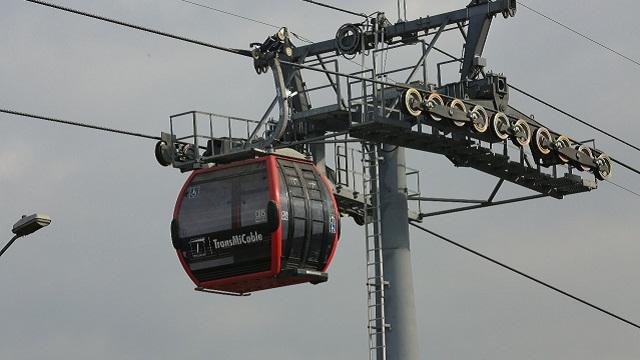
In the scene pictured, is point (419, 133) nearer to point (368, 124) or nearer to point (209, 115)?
point (368, 124)

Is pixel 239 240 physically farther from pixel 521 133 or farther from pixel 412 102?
pixel 521 133

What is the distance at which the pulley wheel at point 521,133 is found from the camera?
4428 centimetres

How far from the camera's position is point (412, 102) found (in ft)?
134

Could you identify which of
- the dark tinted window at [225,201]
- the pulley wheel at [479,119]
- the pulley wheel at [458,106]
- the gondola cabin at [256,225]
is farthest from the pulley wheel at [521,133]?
the dark tinted window at [225,201]

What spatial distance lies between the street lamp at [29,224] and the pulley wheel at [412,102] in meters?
9.19

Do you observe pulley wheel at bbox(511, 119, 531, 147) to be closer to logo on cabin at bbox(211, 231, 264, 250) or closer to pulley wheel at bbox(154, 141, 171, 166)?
logo on cabin at bbox(211, 231, 264, 250)

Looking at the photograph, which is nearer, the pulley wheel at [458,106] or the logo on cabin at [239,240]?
the logo on cabin at [239,240]

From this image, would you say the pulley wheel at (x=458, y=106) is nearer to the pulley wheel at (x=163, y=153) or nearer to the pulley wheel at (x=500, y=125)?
the pulley wheel at (x=500, y=125)

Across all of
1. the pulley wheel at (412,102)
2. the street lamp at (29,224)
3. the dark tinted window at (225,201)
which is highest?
the pulley wheel at (412,102)

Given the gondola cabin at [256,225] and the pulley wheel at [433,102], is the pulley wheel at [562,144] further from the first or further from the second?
the gondola cabin at [256,225]

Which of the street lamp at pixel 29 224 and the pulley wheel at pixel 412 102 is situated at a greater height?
the pulley wheel at pixel 412 102

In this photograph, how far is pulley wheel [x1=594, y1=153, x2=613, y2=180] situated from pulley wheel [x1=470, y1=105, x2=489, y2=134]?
21.4 feet

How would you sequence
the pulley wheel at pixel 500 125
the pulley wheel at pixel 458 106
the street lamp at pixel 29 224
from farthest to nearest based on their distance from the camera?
the pulley wheel at pixel 500 125 < the pulley wheel at pixel 458 106 < the street lamp at pixel 29 224

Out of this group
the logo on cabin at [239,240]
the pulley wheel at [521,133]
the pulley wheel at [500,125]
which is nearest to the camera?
the logo on cabin at [239,240]
